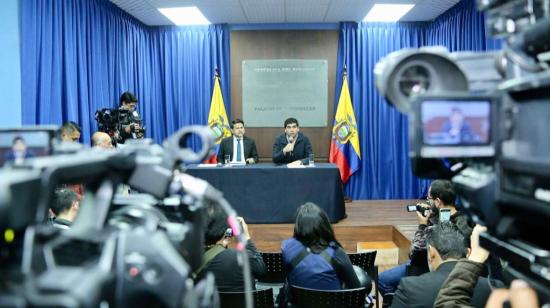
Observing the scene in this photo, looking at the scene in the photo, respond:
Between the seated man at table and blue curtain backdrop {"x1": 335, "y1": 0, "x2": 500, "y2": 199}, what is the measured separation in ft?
4.87

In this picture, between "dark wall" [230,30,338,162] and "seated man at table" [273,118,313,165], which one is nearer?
"seated man at table" [273,118,313,165]

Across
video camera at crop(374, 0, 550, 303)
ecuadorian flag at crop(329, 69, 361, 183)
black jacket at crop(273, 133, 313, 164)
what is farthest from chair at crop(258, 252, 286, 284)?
ecuadorian flag at crop(329, 69, 361, 183)

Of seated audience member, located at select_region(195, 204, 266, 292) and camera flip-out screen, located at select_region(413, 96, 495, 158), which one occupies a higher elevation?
camera flip-out screen, located at select_region(413, 96, 495, 158)

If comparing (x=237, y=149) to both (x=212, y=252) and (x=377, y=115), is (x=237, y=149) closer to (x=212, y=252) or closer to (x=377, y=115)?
(x=377, y=115)

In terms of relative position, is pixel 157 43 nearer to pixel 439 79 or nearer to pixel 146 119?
pixel 146 119

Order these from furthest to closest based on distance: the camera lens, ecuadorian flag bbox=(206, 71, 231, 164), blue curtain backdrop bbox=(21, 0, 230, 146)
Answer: ecuadorian flag bbox=(206, 71, 231, 164) → blue curtain backdrop bbox=(21, 0, 230, 146) → the camera lens

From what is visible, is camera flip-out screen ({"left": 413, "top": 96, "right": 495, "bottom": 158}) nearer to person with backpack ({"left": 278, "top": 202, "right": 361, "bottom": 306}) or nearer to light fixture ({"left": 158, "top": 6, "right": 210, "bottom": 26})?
person with backpack ({"left": 278, "top": 202, "right": 361, "bottom": 306})

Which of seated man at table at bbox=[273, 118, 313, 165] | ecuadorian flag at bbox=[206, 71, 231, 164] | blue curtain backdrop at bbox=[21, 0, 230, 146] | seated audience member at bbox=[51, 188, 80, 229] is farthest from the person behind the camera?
ecuadorian flag at bbox=[206, 71, 231, 164]

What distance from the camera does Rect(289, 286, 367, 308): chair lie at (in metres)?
2.04

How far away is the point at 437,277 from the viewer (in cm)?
199

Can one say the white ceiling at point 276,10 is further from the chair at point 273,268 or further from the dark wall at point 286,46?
the chair at point 273,268

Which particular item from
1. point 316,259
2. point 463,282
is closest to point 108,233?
point 463,282

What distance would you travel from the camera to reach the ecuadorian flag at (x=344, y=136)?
6.29 m

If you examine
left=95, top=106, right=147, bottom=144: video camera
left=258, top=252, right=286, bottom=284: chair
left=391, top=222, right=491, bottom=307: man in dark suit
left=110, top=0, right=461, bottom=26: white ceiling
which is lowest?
left=258, top=252, right=286, bottom=284: chair
